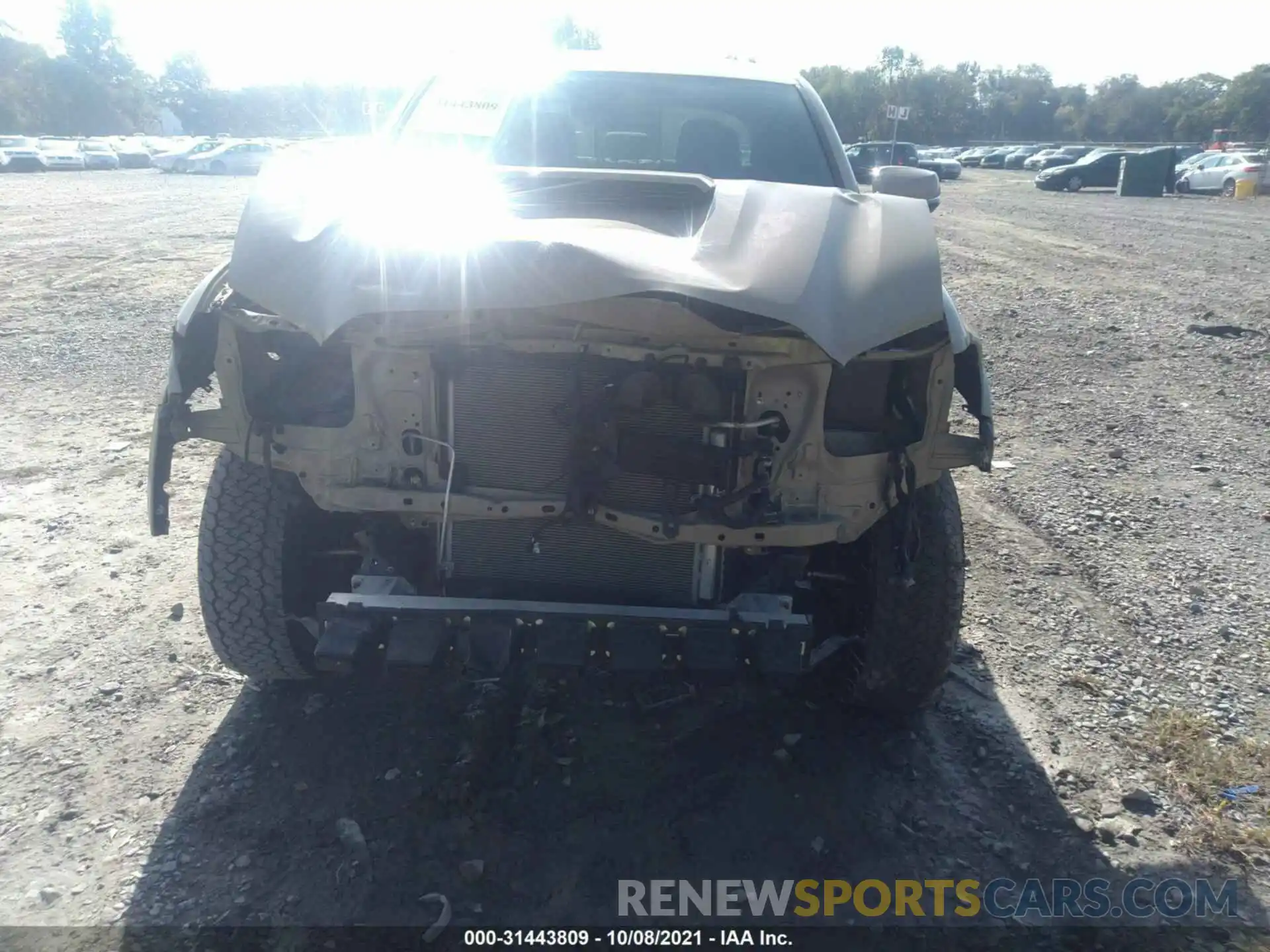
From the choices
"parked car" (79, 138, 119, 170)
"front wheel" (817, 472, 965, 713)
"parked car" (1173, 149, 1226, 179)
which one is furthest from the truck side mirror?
"parked car" (79, 138, 119, 170)

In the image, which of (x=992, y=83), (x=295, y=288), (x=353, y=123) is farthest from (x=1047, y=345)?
(x=992, y=83)

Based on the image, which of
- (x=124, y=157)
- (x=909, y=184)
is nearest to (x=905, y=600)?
(x=909, y=184)

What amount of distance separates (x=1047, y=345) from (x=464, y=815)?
682cm

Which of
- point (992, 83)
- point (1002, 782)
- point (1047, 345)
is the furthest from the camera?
point (992, 83)

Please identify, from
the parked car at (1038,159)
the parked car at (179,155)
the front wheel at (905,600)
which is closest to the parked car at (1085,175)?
the parked car at (1038,159)

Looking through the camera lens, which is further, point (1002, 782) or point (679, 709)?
point (679, 709)

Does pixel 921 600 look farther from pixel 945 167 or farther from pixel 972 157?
pixel 972 157

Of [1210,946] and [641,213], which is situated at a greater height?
[641,213]

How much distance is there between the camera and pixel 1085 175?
30203 millimetres

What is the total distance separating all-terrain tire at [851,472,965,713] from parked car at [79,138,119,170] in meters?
40.4

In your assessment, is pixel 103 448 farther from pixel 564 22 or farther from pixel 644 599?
pixel 564 22

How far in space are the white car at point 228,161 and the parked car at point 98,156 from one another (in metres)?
5.50

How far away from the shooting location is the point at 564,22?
21.8m

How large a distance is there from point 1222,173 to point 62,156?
37.9m
